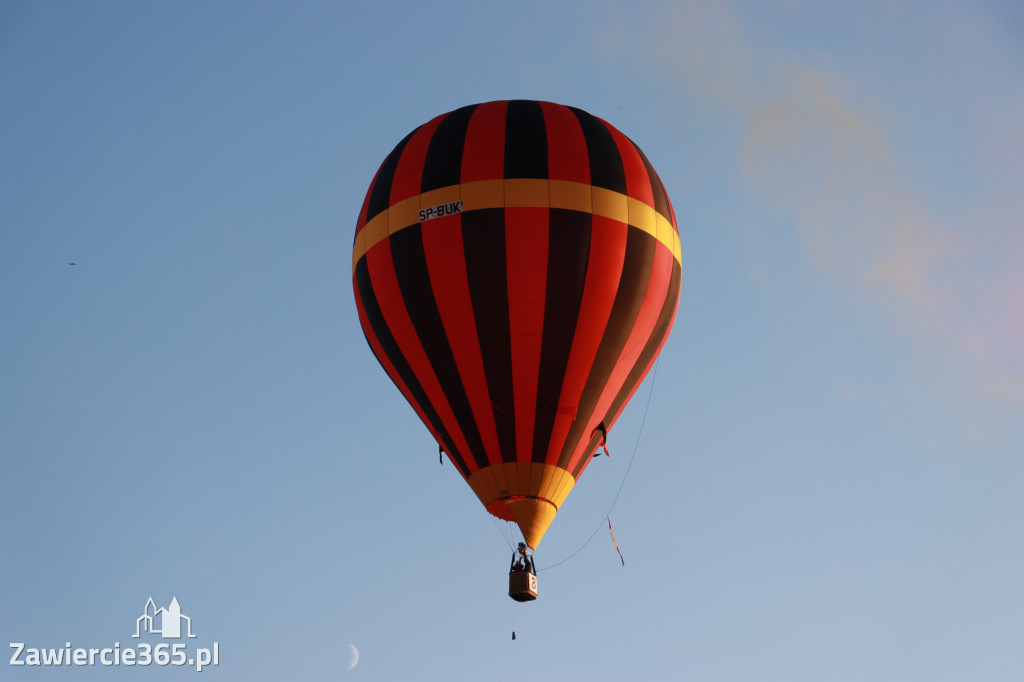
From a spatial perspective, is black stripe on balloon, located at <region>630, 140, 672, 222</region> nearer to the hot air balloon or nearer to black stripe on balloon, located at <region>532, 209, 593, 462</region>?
the hot air balloon

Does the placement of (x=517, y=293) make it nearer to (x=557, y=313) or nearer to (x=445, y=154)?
(x=557, y=313)

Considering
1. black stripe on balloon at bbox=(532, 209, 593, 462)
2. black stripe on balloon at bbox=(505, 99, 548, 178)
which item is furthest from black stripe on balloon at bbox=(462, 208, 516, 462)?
black stripe on balloon at bbox=(505, 99, 548, 178)

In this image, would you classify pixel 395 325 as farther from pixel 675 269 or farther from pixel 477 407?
pixel 675 269

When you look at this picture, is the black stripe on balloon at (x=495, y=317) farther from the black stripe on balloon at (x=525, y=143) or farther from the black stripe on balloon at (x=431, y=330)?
the black stripe on balloon at (x=525, y=143)

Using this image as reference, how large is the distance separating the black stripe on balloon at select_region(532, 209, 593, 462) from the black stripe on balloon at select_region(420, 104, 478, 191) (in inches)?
75.2

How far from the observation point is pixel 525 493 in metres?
22.2

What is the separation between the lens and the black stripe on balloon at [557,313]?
22281mm

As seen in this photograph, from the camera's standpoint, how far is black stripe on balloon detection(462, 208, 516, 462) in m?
22.2

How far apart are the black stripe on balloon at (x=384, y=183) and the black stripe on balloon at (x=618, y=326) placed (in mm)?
4287

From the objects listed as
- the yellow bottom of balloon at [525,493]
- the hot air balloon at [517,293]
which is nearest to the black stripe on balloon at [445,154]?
the hot air balloon at [517,293]

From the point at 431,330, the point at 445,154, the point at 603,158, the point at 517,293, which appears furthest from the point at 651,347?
the point at 445,154

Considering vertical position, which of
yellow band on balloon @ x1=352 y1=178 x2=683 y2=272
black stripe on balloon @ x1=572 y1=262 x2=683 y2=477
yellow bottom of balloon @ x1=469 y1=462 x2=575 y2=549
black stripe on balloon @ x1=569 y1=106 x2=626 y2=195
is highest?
black stripe on balloon @ x1=569 y1=106 x2=626 y2=195

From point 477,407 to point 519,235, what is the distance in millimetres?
2961

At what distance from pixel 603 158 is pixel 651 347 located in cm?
349
